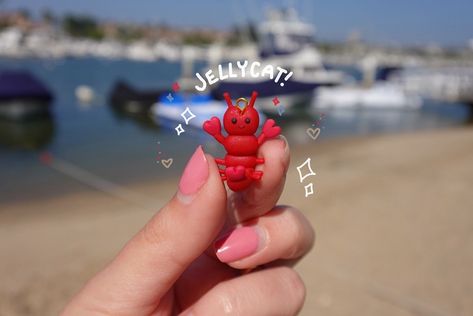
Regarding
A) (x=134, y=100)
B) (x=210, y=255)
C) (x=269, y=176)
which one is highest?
(x=269, y=176)

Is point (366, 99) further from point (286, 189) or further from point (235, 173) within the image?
point (235, 173)

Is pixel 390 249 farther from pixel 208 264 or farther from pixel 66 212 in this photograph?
pixel 66 212

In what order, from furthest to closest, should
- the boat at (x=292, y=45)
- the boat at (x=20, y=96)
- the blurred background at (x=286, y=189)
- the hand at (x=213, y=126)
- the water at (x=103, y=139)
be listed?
the boat at (x=292, y=45)
the boat at (x=20, y=96)
the water at (x=103, y=139)
the blurred background at (x=286, y=189)
the hand at (x=213, y=126)

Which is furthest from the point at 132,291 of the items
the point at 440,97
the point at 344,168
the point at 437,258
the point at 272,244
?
the point at 440,97

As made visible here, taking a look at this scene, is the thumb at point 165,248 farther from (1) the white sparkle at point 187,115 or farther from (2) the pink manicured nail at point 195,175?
(1) the white sparkle at point 187,115

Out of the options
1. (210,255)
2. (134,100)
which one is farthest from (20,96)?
(210,255)

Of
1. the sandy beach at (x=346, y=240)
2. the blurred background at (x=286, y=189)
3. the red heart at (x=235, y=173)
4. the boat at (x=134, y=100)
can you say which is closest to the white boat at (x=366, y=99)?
the blurred background at (x=286, y=189)

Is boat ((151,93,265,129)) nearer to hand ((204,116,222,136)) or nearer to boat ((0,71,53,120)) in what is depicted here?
hand ((204,116,222,136))
